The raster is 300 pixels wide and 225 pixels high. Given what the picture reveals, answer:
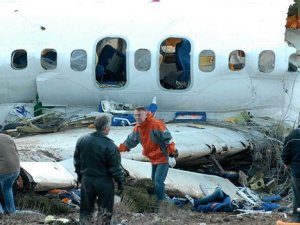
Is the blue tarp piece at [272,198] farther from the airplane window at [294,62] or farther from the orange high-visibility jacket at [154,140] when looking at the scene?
the airplane window at [294,62]

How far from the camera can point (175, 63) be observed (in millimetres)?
16844

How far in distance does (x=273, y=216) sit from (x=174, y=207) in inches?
57.5

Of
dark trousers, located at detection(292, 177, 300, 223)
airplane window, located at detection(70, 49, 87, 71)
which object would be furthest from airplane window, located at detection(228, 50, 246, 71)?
dark trousers, located at detection(292, 177, 300, 223)

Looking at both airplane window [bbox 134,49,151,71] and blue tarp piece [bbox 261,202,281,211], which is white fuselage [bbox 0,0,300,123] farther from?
blue tarp piece [bbox 261,202,281,211]

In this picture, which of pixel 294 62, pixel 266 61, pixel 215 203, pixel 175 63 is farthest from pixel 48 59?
pixel 215 203

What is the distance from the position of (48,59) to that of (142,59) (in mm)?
1894

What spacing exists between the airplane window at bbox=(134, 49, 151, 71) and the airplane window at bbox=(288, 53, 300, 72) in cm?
266

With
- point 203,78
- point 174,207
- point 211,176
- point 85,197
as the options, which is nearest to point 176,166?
point 211,176

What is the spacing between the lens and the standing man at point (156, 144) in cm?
1196

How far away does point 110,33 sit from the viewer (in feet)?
55.2

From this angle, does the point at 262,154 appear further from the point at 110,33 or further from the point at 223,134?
the point at 110,33

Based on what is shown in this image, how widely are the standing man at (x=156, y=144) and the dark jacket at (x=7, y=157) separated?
2050 mm

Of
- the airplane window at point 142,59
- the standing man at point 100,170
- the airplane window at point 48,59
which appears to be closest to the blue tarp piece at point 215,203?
the standing man at point 100,170

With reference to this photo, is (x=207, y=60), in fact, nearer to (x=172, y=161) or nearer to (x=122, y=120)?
(x=122, y=120)
